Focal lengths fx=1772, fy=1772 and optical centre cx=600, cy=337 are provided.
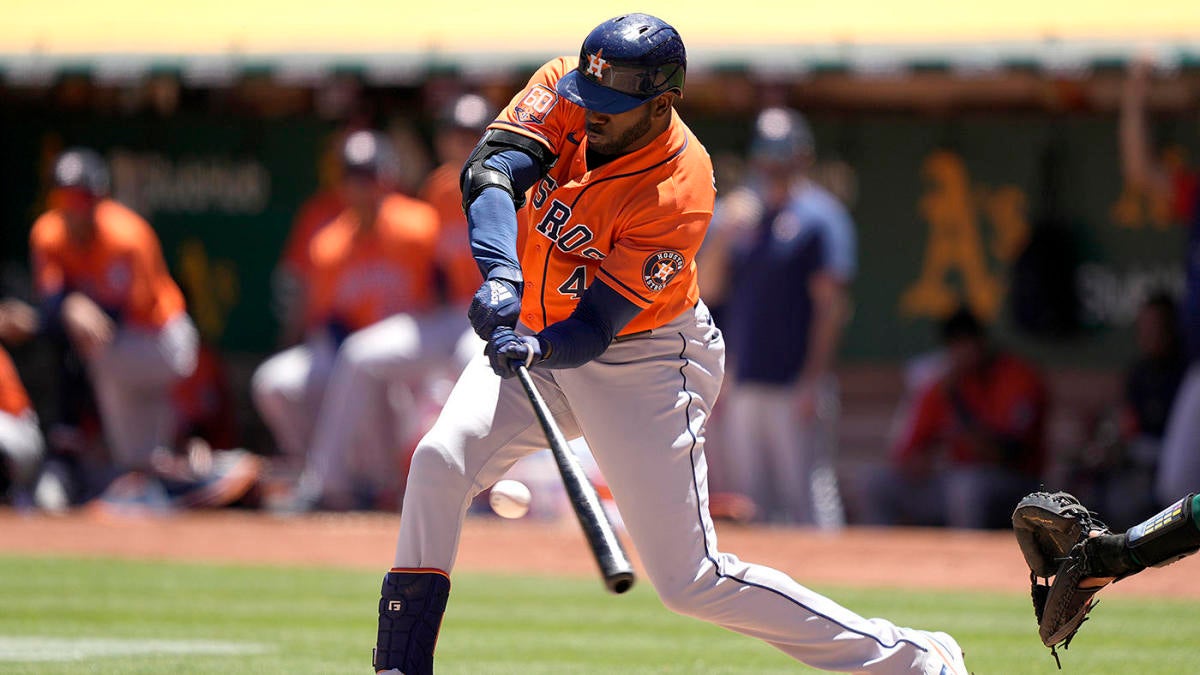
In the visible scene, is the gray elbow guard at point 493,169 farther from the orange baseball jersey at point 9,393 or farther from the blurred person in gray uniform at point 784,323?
the orange baseball jersey at point 9,393

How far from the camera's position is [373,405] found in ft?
30.7

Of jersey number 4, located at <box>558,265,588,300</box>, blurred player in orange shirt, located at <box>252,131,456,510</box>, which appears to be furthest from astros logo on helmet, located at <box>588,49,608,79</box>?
blurred player in orange shirt, located at <box>252,131,456,510</box>

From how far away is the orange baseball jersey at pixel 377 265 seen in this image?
9.42 meters

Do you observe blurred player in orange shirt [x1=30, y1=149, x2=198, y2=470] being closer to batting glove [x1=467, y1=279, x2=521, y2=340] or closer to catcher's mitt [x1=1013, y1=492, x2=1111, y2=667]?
batting glove [x1=467, y1=279, x2=521, y2=340]

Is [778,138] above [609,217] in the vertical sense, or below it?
below

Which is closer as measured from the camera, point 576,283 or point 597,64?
point 597,64

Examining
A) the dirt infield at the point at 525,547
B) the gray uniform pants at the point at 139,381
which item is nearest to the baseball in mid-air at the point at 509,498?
the dirt infield at the point at 525,547

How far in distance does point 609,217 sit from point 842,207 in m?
7.05

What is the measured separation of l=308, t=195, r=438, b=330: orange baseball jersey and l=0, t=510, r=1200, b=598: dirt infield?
1.14 metres

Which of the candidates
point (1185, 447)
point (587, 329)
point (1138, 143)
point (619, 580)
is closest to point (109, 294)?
point (1138, 143)

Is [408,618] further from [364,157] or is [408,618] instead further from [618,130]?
[364,157]

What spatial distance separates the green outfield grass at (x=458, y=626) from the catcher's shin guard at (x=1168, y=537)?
3.45 feet

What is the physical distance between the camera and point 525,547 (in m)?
8.57

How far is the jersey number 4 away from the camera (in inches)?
163
